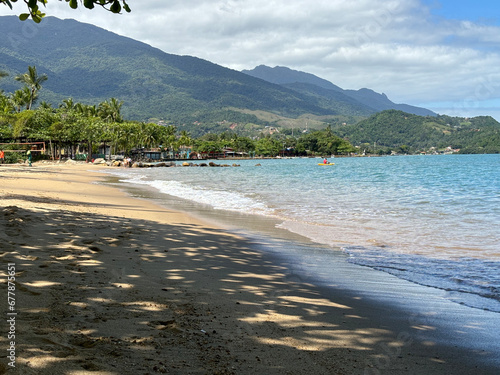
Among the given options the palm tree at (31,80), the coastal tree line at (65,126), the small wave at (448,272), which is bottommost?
the small wave at (448,272)

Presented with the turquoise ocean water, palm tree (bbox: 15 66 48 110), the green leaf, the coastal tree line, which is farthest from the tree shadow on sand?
palm tree (bbox: 15 66 48 110)

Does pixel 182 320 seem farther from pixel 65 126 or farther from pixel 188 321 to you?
pixel 65 126

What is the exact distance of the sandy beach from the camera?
9.57ft

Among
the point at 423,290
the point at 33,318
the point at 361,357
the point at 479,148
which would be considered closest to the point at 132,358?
the point at 33,318

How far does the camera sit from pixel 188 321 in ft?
12.0

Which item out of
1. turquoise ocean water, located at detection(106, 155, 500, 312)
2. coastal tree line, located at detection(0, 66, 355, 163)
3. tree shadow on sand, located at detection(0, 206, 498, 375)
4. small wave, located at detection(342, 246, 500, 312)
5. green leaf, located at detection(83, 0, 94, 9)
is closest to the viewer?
tree shadow on sand, located at detection(0, 206, 498, 375)

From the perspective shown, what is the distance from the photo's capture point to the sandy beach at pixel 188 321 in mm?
2916

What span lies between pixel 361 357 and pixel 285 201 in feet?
46.2

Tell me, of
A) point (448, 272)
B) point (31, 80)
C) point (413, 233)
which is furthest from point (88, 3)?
point (31, 80)

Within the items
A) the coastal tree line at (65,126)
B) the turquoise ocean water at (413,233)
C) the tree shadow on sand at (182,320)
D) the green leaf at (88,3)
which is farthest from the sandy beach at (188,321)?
the coastal tree line at (65,126)

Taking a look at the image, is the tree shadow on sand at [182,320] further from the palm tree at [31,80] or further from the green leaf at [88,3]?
the palm tree at [31,80]

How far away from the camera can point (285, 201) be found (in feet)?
56.7

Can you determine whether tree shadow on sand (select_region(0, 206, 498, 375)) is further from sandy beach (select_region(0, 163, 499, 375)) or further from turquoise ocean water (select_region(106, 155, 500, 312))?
turquoise ocean water (select_region(106, 155, 500, 312))

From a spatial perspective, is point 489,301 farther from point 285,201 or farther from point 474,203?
point 474,203
